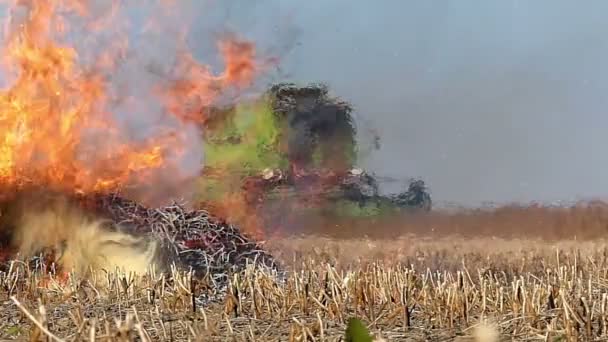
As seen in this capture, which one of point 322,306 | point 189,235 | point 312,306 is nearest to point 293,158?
point 189,235

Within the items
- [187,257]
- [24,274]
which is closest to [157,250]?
[187,257]

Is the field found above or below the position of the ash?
below

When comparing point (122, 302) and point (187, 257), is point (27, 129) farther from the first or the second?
point (122, 302)

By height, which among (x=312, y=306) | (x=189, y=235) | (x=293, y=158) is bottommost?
(x=312, y=306)

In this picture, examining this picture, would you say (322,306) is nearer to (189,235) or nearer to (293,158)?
(189,235)

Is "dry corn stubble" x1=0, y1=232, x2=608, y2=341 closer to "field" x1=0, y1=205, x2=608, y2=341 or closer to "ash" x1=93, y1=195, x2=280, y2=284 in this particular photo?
"field" x1=0, y1=205, x2=608, y2=341

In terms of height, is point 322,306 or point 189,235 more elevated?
point 189,235

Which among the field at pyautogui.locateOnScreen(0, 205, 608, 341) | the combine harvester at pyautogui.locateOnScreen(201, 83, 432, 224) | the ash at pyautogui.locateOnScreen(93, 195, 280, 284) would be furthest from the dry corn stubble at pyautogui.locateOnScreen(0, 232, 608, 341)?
the combine harvester at pyautogui.locateOnScreen(201, 83, 432, 224)

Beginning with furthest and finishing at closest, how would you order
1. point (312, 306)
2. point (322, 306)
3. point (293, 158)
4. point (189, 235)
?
1. point (293, 158)
2. point (189, 235)
3. point (312, 306)
4. point (322, 306)

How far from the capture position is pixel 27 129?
10914mm

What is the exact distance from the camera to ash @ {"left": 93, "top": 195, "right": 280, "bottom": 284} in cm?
998

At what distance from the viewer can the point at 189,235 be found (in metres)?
10.2

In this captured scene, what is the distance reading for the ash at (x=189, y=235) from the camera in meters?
9.98

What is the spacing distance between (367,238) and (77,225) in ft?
17.3
